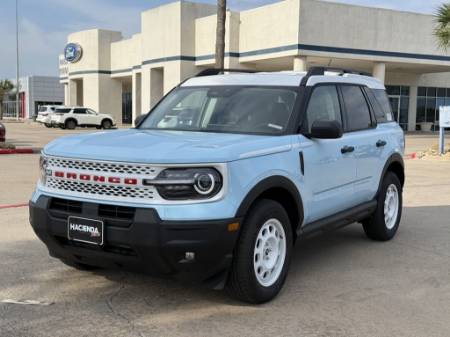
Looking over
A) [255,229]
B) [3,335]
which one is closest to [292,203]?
[255,229]

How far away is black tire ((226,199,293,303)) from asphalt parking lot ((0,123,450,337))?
4.7 inches

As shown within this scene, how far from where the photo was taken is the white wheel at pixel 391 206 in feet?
23.3

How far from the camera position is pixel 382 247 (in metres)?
6.78

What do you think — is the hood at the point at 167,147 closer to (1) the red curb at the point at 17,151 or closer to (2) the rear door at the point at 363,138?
(2) the rear door at the point at 363,138

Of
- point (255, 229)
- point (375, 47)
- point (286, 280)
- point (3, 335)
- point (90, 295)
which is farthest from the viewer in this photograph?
point (375, 47)

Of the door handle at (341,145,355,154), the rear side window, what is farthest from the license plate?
the rear side window

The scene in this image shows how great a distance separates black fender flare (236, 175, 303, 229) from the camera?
14.0 ft

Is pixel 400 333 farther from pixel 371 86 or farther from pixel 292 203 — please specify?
pixel 371 86

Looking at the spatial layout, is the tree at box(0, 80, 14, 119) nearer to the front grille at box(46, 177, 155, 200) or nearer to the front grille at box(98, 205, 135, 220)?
the front grille at box(46, 177, 155, 200)

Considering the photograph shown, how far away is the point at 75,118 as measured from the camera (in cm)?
4122

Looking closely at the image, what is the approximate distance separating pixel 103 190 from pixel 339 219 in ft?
8.48

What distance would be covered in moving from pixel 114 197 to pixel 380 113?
4.04m

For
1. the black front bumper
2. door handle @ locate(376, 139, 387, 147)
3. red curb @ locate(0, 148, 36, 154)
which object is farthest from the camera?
red curb @ locate(0, 148, 36, 154)

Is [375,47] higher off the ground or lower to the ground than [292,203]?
higher
